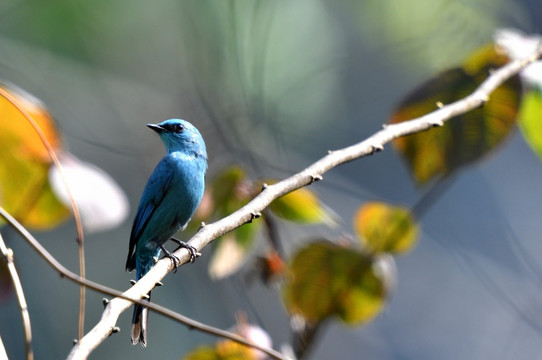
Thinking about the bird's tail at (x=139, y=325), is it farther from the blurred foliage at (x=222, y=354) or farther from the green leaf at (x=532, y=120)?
the green leaf at (x=532, y=120)

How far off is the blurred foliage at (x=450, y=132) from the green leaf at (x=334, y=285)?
1.32 feet

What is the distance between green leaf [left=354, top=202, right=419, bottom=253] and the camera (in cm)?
280

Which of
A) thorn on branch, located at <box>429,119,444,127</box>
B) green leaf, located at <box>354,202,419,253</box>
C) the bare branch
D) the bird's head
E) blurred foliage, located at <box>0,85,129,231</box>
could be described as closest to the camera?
the bare branch

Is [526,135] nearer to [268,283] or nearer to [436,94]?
[436,94]

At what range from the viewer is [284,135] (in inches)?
286

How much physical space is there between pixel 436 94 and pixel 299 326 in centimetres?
104

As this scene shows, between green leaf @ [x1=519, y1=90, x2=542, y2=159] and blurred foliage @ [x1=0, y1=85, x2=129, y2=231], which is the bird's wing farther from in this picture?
green leaf @ [x1=519, y1=90, x2=542, y2=159]

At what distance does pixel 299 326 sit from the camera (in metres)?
2.83

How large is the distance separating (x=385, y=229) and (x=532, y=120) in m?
0.67

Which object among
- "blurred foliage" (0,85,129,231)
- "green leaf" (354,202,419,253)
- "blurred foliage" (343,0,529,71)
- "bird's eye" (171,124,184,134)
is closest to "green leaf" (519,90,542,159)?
"green leaf" (354,202,419,253)

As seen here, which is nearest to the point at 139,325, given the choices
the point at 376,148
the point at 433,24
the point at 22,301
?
the point at 376,148

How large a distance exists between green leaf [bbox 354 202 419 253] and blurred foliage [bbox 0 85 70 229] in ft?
3.74

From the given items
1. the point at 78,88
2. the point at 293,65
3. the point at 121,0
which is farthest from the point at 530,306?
the point at 121,0

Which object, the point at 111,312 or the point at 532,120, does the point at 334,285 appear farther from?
the point at 111,312
